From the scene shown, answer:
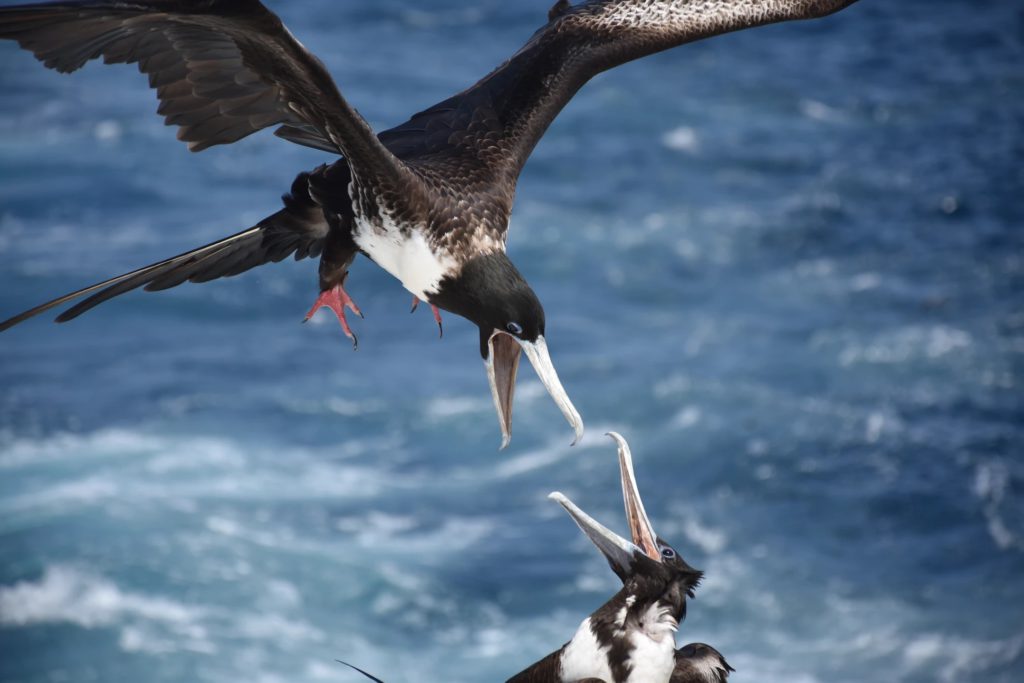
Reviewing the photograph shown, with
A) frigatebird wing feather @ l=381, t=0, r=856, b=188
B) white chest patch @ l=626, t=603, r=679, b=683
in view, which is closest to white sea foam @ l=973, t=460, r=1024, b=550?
frigatebird wing feather @ l=381, t=0, r=856, b=188

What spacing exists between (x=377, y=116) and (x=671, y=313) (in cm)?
553

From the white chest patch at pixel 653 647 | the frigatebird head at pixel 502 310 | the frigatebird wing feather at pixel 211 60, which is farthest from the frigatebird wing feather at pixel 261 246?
the white chest patch at pixel 653 647

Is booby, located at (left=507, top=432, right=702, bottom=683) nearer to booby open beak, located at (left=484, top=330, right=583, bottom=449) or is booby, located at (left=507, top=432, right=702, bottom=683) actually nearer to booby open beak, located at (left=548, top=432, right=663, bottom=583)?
booby open beak, located at (left=548, top=432, right=663, bottom=583)

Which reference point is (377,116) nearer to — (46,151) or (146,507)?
(46,151)

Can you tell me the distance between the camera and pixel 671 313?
69.1 feet

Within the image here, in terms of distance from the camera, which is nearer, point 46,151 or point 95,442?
point 95,442

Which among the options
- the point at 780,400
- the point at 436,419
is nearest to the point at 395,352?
the point at 436,419

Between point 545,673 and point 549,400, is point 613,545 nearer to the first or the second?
point 545,673

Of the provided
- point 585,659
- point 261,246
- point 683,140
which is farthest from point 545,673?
point 683,140

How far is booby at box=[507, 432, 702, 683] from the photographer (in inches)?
262

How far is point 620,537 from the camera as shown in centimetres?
682

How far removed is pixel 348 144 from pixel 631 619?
2.20m

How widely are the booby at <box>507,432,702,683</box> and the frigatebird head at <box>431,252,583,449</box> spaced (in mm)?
414

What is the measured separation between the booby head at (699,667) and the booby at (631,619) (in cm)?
9
